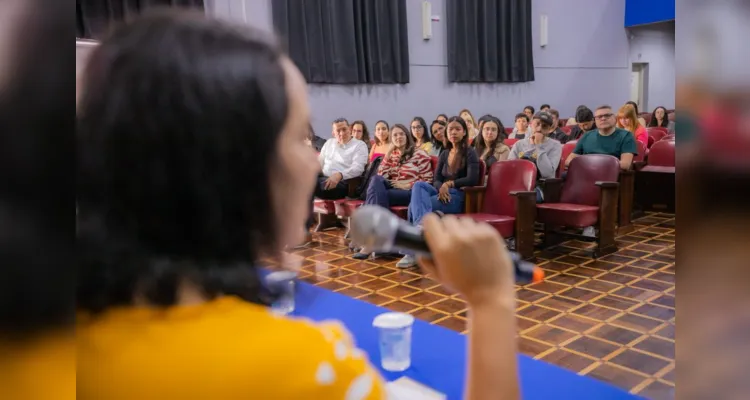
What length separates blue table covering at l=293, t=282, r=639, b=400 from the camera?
109cm

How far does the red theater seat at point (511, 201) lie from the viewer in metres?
4.10

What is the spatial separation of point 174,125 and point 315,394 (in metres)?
0.25

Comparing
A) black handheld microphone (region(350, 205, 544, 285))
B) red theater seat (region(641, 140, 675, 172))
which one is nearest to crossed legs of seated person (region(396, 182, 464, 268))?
red theater seat (region(641, 140, 675, 172))

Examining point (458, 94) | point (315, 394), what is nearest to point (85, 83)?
point (315, 394)

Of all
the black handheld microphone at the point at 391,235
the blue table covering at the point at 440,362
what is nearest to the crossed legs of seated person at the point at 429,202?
the blue table covering at the point at 440,362

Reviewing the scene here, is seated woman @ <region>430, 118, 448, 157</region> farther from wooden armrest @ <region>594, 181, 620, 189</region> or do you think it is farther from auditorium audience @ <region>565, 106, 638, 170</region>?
wooden armrest @ <region>594, 181, 620, 189</region>

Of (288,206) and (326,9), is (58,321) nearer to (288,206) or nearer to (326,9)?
(288,206)

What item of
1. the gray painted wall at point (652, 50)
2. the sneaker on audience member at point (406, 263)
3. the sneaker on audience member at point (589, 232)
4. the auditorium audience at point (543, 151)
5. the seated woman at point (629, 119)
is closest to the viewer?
the sneaker on audience member at point (406, 263)

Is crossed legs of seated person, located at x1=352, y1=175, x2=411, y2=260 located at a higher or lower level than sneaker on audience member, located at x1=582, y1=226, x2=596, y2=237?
higher

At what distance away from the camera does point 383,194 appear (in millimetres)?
4605

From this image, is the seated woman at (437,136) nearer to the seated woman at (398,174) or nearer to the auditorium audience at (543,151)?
the seated woman at (398,174)

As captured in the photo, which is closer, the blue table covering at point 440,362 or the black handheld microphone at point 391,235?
the black handheld microphone at point 391,235

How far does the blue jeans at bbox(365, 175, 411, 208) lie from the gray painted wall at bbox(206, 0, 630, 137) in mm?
2377

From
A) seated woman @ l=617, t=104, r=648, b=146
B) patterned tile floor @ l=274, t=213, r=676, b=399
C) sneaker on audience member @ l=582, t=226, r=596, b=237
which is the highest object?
seated woman @ l=617, t=104, r=648, b=146
